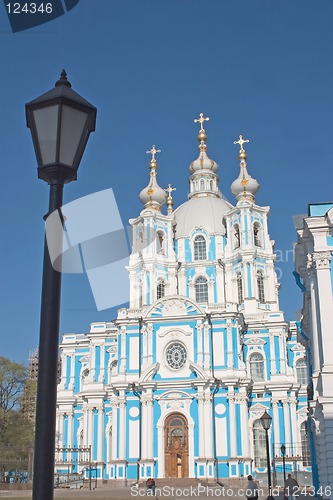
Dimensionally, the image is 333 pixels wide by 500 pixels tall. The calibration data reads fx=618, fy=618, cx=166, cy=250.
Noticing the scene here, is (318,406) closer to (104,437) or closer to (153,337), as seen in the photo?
(153,337)

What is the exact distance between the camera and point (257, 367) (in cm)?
3947

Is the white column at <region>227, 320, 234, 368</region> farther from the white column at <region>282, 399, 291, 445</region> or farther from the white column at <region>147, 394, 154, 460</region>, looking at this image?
the white column at <region>147, 394, 154, 460</region>

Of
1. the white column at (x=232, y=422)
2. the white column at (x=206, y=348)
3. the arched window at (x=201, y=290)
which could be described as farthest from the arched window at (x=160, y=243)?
the white column at (x=232, y=422)

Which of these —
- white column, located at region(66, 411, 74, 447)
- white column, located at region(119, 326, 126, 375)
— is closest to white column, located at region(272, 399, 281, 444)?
white column, located at region(119, 326, 126, 375)

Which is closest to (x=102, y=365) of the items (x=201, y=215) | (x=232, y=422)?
(x=232, y=422)

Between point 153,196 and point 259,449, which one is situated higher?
point 153,196

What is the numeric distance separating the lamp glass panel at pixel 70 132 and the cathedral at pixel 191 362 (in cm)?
3293

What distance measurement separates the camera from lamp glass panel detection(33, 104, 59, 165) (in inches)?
146

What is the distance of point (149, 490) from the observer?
29.7 meters

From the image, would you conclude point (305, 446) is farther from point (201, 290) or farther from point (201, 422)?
point (201, 290)

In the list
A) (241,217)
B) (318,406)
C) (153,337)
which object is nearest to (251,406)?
(153,337)

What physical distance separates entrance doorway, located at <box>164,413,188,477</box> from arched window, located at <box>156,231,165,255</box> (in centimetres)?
1370

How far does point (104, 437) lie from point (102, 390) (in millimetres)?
2989

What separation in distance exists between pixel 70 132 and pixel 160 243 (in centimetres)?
4261
